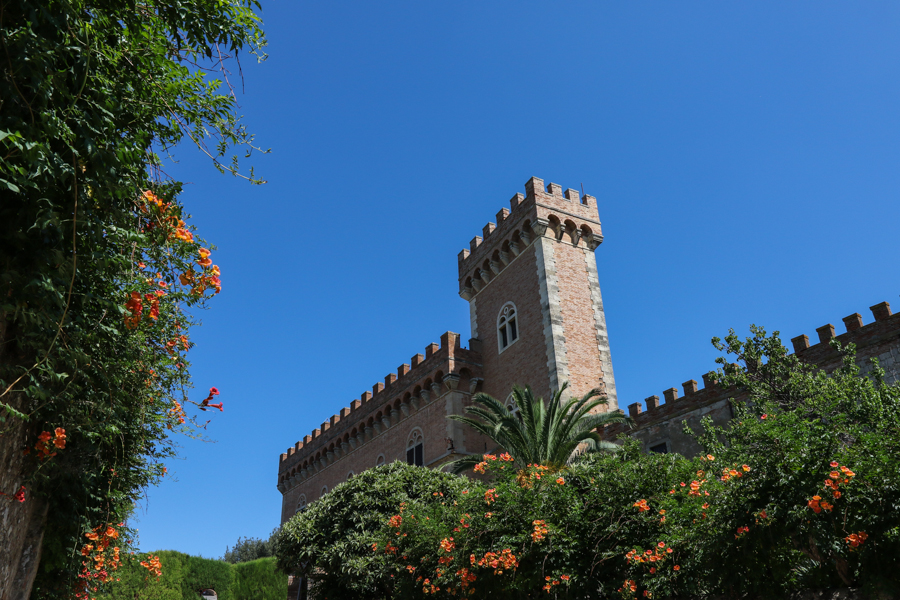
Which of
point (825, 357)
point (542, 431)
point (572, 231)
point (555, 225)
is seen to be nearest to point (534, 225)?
point (555, 225)

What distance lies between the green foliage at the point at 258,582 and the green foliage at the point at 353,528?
35.7 ft

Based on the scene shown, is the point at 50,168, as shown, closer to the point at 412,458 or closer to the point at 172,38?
the point at 172,38

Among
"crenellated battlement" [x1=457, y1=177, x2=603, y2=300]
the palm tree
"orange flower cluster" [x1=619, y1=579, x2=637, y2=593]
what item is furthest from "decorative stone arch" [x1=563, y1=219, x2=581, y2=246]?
"orange flower cluster" [x1=619, y1=579, x2=637, y2=593]

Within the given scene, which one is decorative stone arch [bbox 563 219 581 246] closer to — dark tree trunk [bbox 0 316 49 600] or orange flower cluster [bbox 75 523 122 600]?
orange flower cluster [bbox 75 523 122 600]

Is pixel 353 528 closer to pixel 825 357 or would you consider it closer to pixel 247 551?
pixel 825 357

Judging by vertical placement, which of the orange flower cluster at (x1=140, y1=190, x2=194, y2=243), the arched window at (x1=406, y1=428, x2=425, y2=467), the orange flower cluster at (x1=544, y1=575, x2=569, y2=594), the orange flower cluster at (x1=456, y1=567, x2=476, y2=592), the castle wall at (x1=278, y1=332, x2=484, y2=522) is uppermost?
the castle wall at (x1=278, y1=332, x2=484, y2=522)

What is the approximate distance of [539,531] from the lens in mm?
8164


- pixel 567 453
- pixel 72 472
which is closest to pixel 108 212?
pixel 72 472

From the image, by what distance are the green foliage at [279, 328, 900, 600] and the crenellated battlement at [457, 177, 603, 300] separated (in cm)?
1135

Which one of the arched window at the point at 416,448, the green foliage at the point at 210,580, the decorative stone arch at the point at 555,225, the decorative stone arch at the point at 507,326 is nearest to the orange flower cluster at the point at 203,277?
the decorative stone arch at the point at 507,326

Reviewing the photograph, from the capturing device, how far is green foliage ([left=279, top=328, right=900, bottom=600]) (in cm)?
528

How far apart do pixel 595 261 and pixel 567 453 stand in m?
10.3

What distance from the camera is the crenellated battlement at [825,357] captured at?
1516cm

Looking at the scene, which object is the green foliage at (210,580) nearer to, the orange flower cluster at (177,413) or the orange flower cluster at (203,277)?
the orange flower cluster at (177,413)
